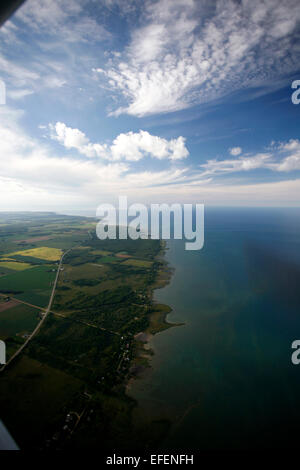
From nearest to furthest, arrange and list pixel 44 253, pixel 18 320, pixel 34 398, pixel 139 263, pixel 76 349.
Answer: pixel 34 398, pixel 76 349, pixel 18 320, pixel 139 263, pixel 44 253

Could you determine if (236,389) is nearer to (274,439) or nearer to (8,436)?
(274,439)

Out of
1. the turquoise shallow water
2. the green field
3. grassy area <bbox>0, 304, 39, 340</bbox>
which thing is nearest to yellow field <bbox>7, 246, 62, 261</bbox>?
the green field

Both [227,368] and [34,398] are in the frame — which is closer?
[34,398]

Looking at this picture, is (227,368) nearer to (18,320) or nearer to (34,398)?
(34,398)

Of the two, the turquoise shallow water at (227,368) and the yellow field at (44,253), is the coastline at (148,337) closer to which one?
the turquoise shallow water at (227,368)

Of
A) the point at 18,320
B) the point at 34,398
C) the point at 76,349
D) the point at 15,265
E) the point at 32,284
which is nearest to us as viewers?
the point at 34,398

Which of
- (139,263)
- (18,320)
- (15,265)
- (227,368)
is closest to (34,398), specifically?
(18,320)
